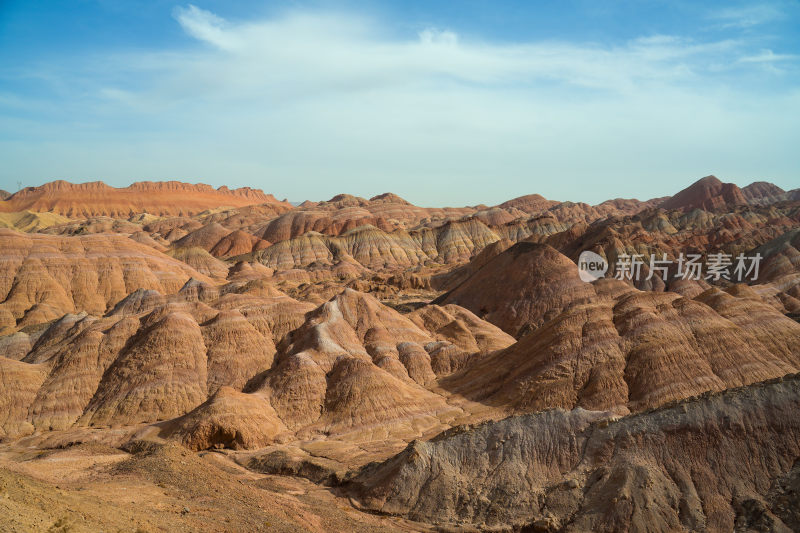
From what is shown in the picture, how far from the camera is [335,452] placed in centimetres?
4416

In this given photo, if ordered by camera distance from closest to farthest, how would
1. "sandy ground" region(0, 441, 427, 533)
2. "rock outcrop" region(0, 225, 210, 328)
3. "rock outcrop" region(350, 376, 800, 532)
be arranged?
1. "sandy ground" region(0, 441, 427, 533)
2. "rock outcrop" region(350, 376, 800, 532)
3. "rock outcrop" region(0, 225, 210, 328)

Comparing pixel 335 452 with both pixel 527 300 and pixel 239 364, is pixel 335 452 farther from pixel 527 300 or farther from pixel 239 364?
pixel 527 300

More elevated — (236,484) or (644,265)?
(644,265)

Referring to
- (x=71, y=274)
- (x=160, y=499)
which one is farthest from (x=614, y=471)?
(x=71, y=274)

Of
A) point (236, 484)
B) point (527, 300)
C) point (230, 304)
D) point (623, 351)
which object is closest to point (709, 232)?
point (527, 300)

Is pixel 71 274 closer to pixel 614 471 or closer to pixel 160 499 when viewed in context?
pixel 160 499

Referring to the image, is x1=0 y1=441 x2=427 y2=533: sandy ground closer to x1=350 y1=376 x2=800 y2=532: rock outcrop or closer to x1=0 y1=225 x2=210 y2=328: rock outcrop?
x1=350 y1=376 x2=800 y2=532: rock outcrop

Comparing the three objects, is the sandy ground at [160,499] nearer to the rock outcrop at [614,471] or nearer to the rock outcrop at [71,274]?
the rock outcrop at [614,471]

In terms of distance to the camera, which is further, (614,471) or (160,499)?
(614,471)

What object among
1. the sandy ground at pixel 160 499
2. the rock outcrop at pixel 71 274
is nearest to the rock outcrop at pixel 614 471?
the sandy ground at pixel 160 499

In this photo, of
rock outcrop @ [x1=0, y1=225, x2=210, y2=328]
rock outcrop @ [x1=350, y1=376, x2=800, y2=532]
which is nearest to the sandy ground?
rock outcrop @ [x1=350, y1=376, x2=800, y2=532]

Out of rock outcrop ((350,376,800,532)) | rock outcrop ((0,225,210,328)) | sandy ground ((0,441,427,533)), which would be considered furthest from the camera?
rock outcrop ((0,225,210,328))

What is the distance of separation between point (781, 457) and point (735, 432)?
2.12 meters

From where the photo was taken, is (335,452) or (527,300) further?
(527,300)
